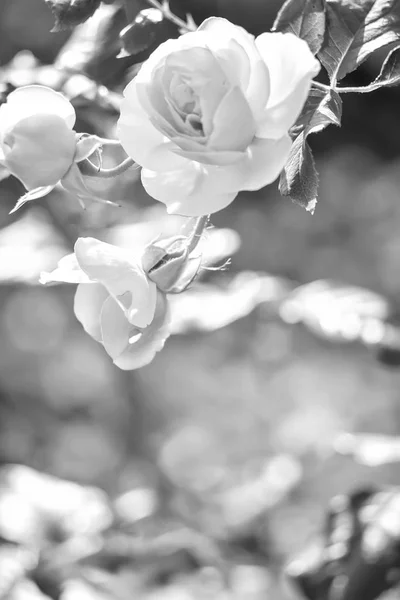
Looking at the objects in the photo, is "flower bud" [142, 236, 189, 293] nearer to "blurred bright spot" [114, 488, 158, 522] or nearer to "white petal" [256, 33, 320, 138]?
"white petal" [256, 33, 320, 138]

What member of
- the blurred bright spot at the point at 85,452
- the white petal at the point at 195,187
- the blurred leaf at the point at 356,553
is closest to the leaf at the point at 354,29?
the white petal at the point at 195,187

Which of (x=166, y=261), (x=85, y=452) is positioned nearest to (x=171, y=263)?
(x=166, y=261)

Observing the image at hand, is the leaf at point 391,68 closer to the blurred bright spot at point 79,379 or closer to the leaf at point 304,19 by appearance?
the leaf at point 304,19

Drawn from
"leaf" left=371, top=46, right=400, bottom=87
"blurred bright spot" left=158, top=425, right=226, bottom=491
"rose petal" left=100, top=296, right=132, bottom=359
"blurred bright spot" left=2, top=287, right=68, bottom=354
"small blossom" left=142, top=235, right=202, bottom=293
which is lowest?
"blurred bright spot" left=2, top=287, right=68, bottom=354

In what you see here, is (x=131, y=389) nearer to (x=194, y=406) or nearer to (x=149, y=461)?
(x=149, y=461)

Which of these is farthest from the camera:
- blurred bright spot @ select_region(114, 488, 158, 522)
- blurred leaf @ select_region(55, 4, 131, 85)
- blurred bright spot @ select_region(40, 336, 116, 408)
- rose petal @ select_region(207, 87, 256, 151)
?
blurred bright spot @ select_region(40, 336, 116, 408)

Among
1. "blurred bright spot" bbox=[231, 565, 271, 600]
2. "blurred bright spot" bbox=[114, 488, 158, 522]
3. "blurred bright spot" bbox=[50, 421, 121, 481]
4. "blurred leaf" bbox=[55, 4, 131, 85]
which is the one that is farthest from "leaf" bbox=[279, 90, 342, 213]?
"blurred bright spot" bbox=[50, 421, 121, 481]
